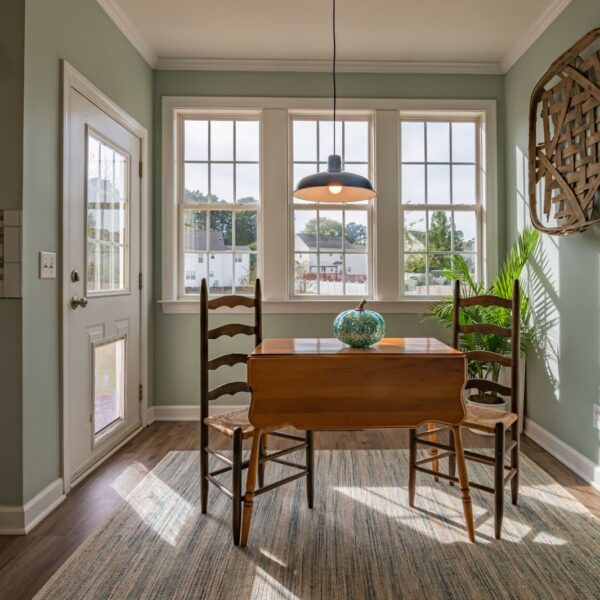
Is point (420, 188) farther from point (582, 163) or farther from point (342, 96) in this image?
point (582, 163)

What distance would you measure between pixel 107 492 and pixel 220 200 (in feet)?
7.11

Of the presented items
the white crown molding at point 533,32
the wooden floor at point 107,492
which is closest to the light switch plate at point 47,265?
the wooden floor at point 107,492

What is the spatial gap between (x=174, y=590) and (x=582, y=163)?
2685mm

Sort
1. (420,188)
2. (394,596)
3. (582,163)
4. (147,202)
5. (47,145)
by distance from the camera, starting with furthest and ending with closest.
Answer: (420,188), (147,202), (582,163), (47,145), (394,596)

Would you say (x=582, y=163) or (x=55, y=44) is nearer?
(x=55, y=44)

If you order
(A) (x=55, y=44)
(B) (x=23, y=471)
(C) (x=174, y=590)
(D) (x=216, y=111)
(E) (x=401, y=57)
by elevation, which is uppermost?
(E) (x=401, y=57)

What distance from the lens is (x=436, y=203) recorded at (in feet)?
11.8

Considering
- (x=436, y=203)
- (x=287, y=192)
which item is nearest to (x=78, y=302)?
(x=287, y=192)

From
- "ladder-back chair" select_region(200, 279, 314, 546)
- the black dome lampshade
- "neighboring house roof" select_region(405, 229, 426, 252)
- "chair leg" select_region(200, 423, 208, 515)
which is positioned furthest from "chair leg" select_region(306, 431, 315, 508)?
Result: "neighboring house roof" select_region(405, 229, 426, 252)

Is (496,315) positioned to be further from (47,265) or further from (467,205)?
(47,265)

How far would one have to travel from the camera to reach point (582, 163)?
239cm

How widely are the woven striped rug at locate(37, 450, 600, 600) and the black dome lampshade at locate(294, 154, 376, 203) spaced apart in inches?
58.1

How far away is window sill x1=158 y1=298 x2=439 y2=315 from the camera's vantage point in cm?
346

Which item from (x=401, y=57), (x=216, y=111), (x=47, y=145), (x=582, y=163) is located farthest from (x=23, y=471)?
(x=401, y=57)
